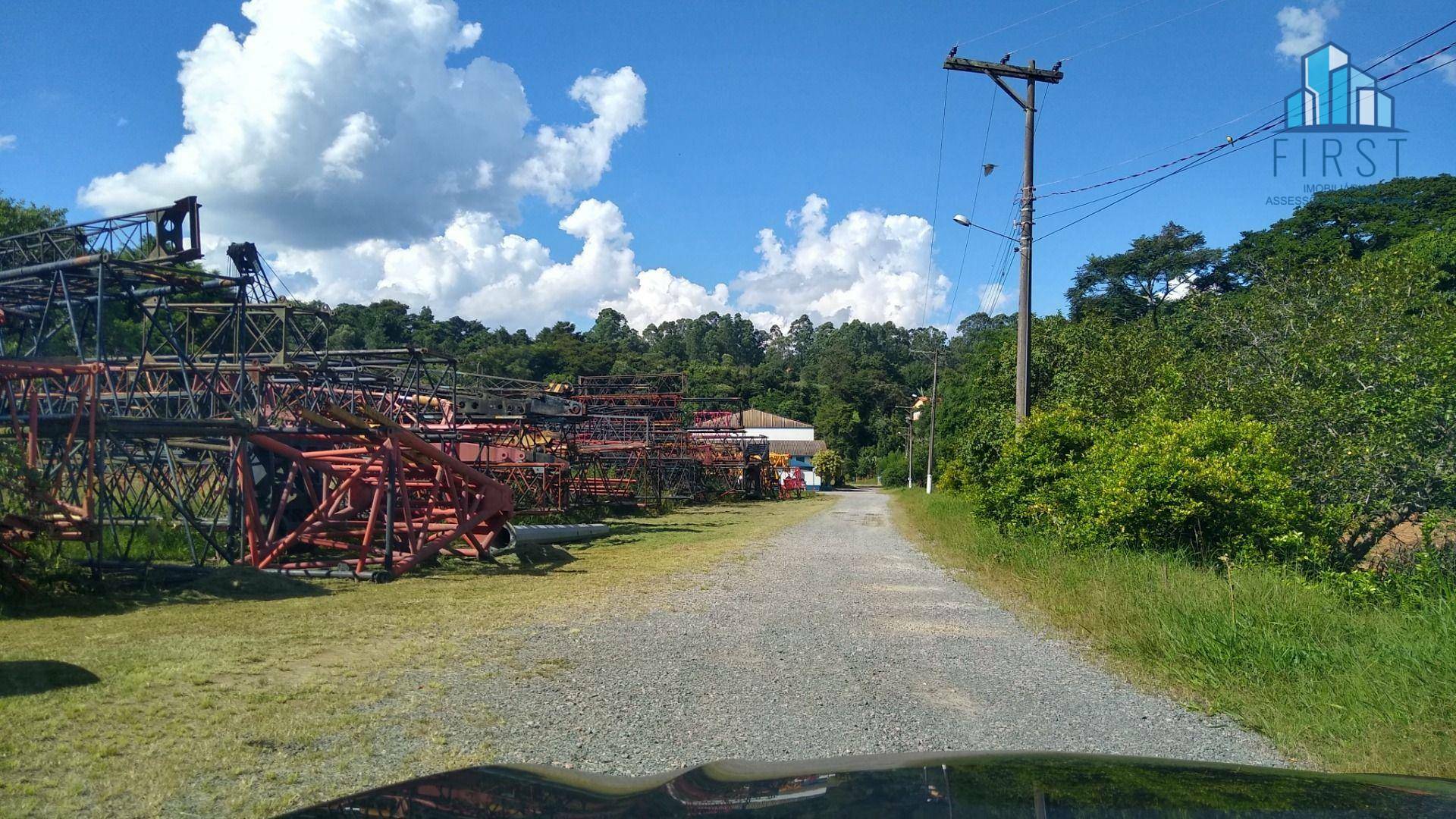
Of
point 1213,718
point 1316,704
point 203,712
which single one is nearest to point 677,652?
point 203,712

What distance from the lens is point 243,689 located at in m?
6.73

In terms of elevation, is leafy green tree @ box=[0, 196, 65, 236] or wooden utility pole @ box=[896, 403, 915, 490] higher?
leafy green tree @ box=[0, 196, 65, 236]

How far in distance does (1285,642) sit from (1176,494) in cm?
474

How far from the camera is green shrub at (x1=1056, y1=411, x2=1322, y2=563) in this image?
37.9 ft

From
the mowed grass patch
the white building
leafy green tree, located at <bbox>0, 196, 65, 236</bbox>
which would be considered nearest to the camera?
the mowed grass patch

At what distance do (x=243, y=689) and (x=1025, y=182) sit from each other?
1544 cm

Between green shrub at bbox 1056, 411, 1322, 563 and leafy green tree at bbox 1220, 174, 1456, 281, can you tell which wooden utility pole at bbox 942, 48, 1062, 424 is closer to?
green shrub at bbox 1056, 411, 1322, 563

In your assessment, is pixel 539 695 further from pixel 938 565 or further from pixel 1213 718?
pixel 938 565

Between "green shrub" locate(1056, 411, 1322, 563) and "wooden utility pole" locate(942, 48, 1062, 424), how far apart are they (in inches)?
170

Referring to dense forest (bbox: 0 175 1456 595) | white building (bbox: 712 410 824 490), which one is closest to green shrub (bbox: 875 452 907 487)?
white building (bbox: 712 410 824 490)

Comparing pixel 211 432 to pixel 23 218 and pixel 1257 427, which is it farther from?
pixel 23 218

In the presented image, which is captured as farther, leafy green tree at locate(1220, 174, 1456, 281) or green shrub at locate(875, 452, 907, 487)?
green shrub at locate(875, 452, 907, 487)

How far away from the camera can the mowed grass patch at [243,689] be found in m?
4.83

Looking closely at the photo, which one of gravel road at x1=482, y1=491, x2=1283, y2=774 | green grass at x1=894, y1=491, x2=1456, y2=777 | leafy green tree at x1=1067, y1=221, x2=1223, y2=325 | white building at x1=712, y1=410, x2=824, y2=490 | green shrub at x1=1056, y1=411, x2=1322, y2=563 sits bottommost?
gravel road at x1=482, y1=491, x2=1283, y2=774
